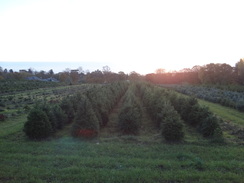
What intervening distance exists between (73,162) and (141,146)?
3.66 metres

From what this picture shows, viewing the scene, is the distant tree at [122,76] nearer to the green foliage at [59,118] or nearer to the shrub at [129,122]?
the green foliage at [59,118]

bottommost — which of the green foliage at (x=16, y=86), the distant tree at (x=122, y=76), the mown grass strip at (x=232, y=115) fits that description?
the mown grass strip at (x=232, y=115)

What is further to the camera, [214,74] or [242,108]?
[214,74]

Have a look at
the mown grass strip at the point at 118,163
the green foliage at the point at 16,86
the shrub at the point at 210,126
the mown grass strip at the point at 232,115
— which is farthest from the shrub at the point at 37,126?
the green foliage at the point at 16,86

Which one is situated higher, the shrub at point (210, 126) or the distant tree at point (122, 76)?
the distant tree at point (122, 76)

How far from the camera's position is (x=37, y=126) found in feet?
39.2

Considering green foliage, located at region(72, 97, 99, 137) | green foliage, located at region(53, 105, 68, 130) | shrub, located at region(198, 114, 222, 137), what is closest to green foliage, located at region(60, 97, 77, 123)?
green foliage, located at region(53, 105, 68, 130)

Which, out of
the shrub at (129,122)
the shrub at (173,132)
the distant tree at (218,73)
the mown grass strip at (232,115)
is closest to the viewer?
the shrub at (173,132)

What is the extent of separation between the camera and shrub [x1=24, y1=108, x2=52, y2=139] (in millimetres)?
12008

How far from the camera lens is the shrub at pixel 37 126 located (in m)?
12.0

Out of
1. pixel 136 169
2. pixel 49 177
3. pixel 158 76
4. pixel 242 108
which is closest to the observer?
pixel 49 177

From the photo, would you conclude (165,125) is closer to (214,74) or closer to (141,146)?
(141,146)

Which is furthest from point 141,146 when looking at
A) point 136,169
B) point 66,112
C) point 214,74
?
point 214,74

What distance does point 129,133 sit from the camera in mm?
14008
